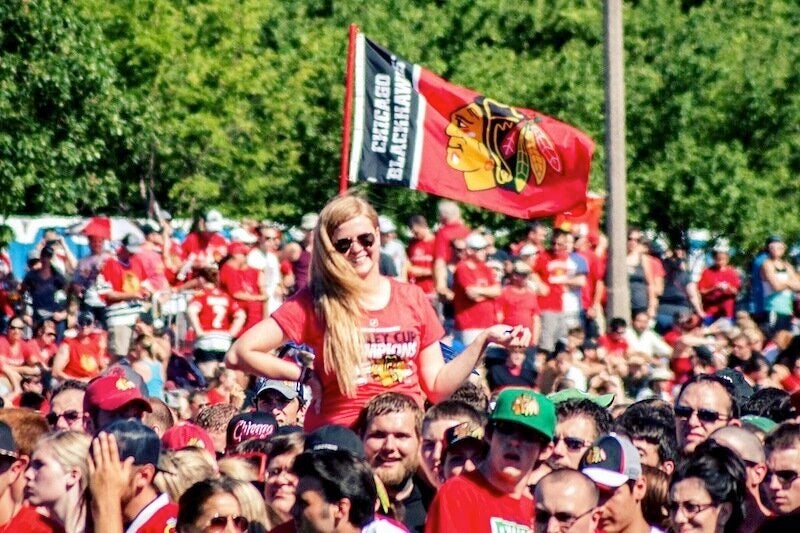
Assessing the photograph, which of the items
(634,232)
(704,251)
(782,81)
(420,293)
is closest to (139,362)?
(634,232)

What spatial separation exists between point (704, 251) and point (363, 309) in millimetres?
22005

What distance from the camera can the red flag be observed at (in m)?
16.5

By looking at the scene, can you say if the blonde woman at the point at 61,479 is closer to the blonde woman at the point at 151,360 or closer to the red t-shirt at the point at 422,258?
the blonde woman at the point at 151,360

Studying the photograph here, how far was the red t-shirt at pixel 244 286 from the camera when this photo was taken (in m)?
19.7

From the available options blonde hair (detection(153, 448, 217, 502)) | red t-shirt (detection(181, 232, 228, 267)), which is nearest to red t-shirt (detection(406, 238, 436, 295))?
red t-shirt (detection(181, 232, 228, 267))

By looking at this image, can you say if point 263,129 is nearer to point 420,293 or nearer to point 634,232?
point 634,232

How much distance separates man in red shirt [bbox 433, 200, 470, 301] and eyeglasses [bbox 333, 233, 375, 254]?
10.9 meters

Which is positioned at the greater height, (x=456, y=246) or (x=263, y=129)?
(x=263, y=129)

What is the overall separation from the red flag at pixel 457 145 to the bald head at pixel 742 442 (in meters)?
7.80

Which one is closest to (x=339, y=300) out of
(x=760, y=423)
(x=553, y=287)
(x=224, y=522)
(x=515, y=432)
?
(x=515, y=432)

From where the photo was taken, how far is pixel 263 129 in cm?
3297

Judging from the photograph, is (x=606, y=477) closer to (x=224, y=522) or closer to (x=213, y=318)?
(x=224, y=522)

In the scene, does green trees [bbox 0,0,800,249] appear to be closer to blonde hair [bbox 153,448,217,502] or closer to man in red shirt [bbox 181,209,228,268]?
man in red shirt [bbox 181,209,228,268]

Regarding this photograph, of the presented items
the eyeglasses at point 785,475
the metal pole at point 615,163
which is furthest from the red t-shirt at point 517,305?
the eyeglasses at point 785,475
